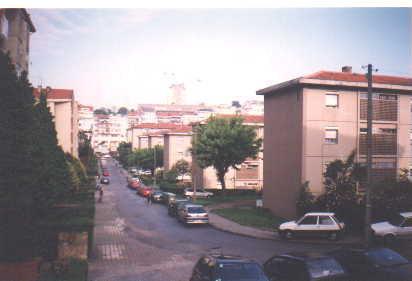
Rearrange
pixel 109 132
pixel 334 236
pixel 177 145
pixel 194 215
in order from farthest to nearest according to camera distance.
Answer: pixel 109 132, pixel 177 145, pixel 194 215, pixel 334 236

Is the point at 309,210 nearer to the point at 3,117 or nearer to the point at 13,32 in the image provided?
the point at 3,117

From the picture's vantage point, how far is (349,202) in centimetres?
2477

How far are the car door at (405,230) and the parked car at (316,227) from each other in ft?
9.29

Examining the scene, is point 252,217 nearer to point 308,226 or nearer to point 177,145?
point 308,226

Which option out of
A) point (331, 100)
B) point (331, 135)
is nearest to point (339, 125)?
point (331, 135)

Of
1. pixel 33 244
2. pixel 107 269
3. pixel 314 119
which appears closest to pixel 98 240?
pixel 107 269

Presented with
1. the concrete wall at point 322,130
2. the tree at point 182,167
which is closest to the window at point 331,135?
the concrete wall at point 322,130

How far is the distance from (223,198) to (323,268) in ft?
111

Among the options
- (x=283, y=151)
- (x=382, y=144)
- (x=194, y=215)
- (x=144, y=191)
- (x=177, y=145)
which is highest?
(x=382, y=144)

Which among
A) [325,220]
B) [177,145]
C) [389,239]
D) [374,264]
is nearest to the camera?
[374,264]

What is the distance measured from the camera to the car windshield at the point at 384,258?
520 inches

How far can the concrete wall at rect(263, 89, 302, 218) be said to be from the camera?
28578 millimetres

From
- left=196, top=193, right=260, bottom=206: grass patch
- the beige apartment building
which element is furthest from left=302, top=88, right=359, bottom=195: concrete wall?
left=196, top=193, right=260, bottom=206: grass patch

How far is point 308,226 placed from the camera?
2273cm
